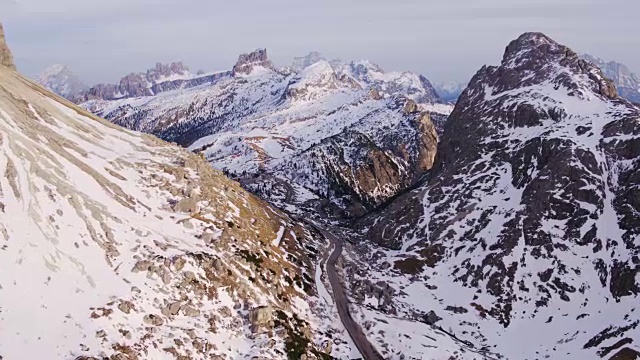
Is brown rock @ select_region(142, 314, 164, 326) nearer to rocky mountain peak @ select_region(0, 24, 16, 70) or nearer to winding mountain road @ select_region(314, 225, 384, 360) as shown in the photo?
winding mountain road @ select_region(314, 225, 384, 360)

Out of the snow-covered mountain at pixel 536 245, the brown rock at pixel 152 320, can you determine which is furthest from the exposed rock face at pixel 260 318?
the snow-covered mountain at pixel 536 245

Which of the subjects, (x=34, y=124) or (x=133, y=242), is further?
(x=34, y=124)

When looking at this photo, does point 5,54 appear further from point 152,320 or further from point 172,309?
point 152,320

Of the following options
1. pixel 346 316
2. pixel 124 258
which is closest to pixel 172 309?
pixel 124 258

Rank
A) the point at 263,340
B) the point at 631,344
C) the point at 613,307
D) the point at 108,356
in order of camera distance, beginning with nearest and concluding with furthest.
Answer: the point at 108,356, the point at 263,340, the point at 631,344, the point at 613,307

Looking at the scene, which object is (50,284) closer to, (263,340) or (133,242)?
(133,242)

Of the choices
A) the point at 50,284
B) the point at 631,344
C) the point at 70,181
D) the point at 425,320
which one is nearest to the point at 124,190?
the point at 70,181

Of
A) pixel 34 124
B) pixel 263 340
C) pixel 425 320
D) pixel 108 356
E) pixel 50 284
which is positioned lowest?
pixel 425 320
